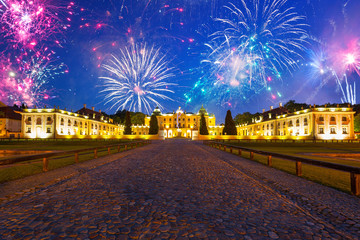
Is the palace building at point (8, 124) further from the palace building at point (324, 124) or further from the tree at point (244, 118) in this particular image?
the tree at point (244, 118)

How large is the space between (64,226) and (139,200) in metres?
1.68

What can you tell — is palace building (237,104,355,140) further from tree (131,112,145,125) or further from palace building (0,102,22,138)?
palace building (0,102,22,138)

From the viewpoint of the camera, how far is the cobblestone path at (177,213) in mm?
3119

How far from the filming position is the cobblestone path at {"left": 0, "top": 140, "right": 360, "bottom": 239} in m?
3.12

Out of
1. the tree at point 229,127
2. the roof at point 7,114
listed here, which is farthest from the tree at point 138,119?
the tree at point 229,127

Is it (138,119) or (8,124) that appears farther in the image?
(138,119)

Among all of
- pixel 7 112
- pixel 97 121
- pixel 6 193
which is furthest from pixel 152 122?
pixel 6 193

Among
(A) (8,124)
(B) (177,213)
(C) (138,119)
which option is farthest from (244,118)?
(B) (177,213)

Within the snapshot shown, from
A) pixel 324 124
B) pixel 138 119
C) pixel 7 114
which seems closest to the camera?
pixel 324 124

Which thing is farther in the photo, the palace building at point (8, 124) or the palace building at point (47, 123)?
the palace building at point (8, 124)

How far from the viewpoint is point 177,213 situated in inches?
153

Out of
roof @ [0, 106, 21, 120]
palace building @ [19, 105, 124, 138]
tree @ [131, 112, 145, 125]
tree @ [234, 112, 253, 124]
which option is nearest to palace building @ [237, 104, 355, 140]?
tree @ [234, 112, 253, 124]

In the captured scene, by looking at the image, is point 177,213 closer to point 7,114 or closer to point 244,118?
point 7,114

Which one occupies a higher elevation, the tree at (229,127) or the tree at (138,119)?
the tree at (138,119)
